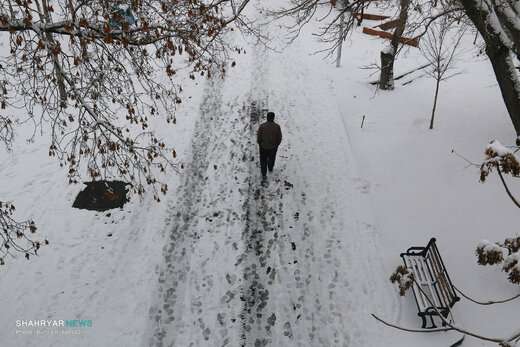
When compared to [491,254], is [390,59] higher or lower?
higher

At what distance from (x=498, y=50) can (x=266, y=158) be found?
4.69m

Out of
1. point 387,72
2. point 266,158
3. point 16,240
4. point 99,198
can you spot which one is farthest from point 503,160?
point 387,72

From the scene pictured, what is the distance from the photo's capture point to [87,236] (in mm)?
7234

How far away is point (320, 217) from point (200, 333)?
3.37 metres

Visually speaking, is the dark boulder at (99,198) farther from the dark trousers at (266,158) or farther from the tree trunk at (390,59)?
the tree trunk at (390,59)

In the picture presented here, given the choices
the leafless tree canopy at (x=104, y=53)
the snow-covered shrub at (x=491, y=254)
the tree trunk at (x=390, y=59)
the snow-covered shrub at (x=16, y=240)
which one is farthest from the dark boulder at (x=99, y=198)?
the tree trunk at (x=390, y=59)

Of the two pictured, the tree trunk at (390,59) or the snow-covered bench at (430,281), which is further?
the tree trunk at (390,59)

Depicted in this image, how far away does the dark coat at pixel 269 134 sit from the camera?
7715 mm

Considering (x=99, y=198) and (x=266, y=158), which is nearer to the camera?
(x=99, y=198)

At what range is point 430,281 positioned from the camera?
237 inches

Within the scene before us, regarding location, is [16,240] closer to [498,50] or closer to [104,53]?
[104,53]

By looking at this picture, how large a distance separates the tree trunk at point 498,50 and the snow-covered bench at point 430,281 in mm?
2462

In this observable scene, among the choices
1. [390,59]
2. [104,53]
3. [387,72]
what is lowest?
[104,53]

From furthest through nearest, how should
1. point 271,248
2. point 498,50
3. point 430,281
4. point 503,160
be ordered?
point 271,248
point 430,281
point 498,50
point 503,160
